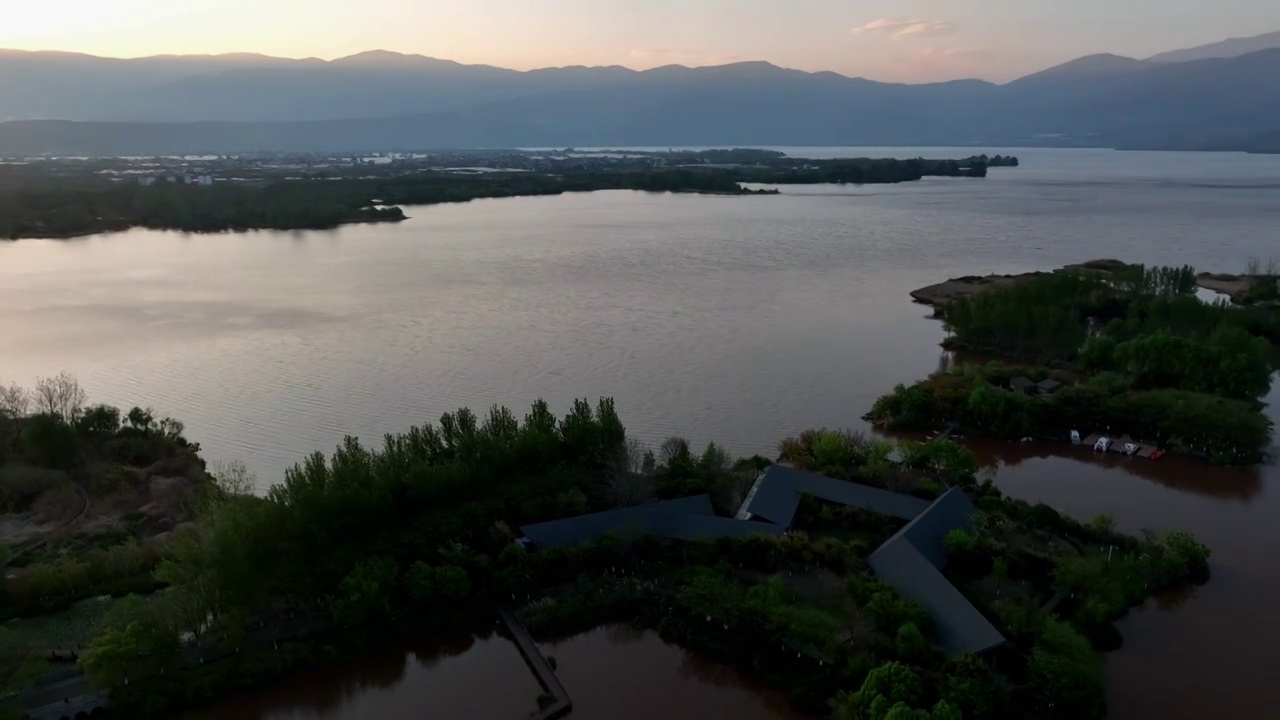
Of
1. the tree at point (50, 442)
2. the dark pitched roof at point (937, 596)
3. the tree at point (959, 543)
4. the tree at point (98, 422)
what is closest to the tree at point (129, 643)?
the tree at point (50, 442)

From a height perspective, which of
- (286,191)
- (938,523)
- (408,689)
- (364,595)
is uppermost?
(286,191)

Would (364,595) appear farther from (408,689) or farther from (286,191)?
(286,191)

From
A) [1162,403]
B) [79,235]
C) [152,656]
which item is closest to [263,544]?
[152,656]

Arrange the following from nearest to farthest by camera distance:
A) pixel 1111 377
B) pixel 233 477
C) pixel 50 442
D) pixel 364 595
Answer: pixel 364 595 → pixel 233 477 → pixel 50 442 → pixel 1111 377

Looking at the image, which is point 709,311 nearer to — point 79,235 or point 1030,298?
point 1030,298

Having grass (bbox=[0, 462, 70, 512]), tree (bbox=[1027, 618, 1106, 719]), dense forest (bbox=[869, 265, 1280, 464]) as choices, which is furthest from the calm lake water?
grass (bbox=[0, 462, 70, 512])

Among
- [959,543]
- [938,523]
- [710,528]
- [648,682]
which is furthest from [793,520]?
[648,682]

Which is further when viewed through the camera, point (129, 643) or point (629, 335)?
point (629, 335)
